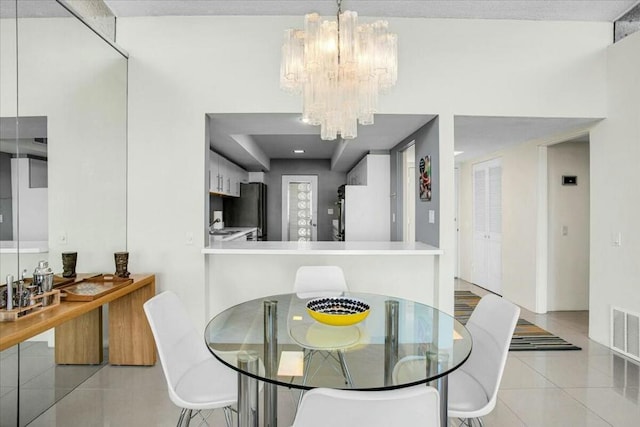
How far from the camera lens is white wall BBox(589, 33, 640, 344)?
2.92 metres

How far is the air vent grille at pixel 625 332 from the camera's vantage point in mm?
2900

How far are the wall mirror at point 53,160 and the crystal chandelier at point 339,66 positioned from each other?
1.49m

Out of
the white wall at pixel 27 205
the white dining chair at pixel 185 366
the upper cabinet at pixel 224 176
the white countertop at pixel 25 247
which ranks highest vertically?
the upper cabinet at pixel 224 176

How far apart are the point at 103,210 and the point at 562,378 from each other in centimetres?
371

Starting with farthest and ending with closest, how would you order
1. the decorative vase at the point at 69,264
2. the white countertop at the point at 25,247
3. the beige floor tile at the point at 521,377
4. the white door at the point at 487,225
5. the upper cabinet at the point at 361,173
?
the white door at the point at 487,225
the upper cabinet at the point at 361,173
the beige floor tile at the point at 521,377
the decorative vase at the point at 69,264
the white countertop at the point at 25,247

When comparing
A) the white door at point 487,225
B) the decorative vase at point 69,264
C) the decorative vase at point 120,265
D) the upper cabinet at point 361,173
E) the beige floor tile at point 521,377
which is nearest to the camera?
the decorative vase at point 69,264

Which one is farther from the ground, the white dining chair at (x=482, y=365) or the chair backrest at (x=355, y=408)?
the chair backrest at (x=355, y=408)

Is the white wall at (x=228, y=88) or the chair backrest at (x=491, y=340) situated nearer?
the chair backrest at (x=491, y=340)

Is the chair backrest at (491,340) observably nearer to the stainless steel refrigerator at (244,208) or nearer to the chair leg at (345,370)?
the chair leg at (345,370)

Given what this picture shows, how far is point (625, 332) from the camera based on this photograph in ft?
9.82

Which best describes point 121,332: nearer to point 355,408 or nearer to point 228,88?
point 228,88

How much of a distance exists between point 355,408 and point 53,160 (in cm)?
241

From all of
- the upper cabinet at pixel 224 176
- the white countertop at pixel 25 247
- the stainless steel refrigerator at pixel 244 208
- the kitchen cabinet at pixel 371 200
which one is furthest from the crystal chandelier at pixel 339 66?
the stainless steel refrigerator at pixel 244 208

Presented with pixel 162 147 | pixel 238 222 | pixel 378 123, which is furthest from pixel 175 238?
pixel 238 222
